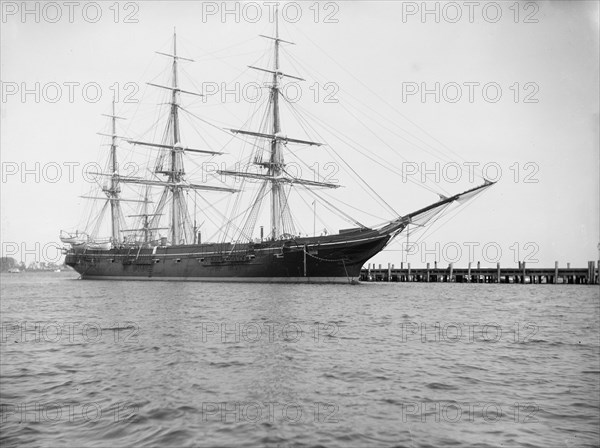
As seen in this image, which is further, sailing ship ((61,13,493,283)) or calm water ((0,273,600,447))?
sailing ship ((61,13,493,283))

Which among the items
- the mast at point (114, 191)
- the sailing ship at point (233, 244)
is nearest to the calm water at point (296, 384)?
the sailing ship at point (233, 244)

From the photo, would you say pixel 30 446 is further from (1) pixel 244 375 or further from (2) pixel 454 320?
(2) pixel 454 320

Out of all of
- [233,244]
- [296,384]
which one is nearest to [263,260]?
[233,244]

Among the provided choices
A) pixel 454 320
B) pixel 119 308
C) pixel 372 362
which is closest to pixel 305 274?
pixel 119 308

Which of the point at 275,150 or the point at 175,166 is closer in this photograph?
the point at 275,150

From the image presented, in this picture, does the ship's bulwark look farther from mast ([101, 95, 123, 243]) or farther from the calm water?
the calm water

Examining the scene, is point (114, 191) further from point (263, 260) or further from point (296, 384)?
point (296, 384)

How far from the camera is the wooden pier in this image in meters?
65.0

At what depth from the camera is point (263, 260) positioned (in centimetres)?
5250

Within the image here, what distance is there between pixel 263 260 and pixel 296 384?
1627 inches

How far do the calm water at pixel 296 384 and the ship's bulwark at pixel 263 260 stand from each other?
26437 mm

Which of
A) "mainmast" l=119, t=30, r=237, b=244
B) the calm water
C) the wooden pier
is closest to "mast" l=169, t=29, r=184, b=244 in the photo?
"mainmast" l=119, t=30, r=237, b=244

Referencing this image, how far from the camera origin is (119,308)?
92.6 feet

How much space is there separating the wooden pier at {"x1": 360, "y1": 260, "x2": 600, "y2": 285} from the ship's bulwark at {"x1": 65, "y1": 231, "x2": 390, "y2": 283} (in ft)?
81.0
